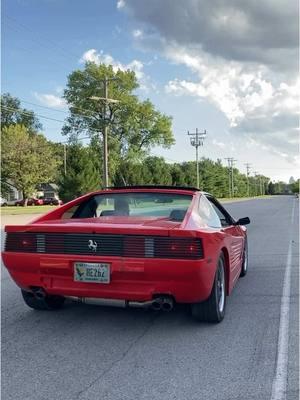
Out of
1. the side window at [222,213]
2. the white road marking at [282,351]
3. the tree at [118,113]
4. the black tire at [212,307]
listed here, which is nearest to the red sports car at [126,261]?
the black tire at [212,307]

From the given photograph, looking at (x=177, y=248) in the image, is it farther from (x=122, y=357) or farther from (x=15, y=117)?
(x=15, y=117)

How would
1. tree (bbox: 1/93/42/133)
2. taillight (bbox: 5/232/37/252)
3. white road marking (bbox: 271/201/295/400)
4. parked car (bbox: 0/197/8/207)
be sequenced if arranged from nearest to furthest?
1. white road marking (bbox: 271/201/295/400)
2. taillight (bbox: 5/232/37/252)
3. parked car (bbox: 0/197/8/207)
4. tree (bbox: 1/93/42/133)

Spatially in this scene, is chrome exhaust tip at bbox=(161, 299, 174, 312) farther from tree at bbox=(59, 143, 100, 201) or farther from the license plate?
tree at bbox=(59, 143, 100, 201)

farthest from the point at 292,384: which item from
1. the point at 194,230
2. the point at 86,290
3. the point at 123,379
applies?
the point at 86,290

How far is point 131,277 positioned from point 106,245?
1.27 ft

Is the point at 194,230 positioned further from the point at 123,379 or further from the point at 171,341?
the point at 123,379

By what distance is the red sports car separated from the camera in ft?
14.5

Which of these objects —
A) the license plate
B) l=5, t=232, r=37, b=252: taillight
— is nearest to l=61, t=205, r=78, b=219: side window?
l=5, t=232, r=37, b=252: taillight

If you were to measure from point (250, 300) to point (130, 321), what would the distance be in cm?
178

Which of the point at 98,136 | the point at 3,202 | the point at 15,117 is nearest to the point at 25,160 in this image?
the point at 98,136

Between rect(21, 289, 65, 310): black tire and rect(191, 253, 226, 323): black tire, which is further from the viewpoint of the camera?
rect(21, 289, 65, 310): black tire

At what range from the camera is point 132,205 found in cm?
612

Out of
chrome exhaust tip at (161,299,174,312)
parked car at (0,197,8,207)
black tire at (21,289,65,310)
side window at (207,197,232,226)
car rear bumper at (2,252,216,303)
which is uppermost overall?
side window at (207,197,232,226)

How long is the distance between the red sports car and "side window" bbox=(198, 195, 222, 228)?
0.04 m
